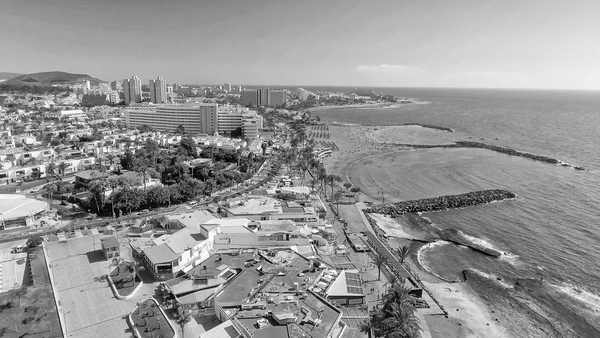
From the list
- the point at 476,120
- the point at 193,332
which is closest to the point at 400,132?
the point at 476,120

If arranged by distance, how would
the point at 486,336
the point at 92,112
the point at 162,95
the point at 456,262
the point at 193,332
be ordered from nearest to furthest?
the point at 193,332 → the point at 486,336 → the point at 456,262 → the point at 92,112 → the point at 162,95

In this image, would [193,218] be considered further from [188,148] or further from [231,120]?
[231,120]

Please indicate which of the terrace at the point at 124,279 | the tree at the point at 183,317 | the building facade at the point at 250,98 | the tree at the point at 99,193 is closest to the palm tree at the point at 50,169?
the tree at the point at 99,193

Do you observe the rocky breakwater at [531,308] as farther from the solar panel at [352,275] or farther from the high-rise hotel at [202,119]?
the high-rise hotel at [202,119]

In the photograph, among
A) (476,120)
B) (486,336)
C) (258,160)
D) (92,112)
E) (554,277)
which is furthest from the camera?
(476,120)

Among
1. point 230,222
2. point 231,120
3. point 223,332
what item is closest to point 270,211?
point 230,222

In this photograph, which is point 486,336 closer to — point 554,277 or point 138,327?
point 554,277
